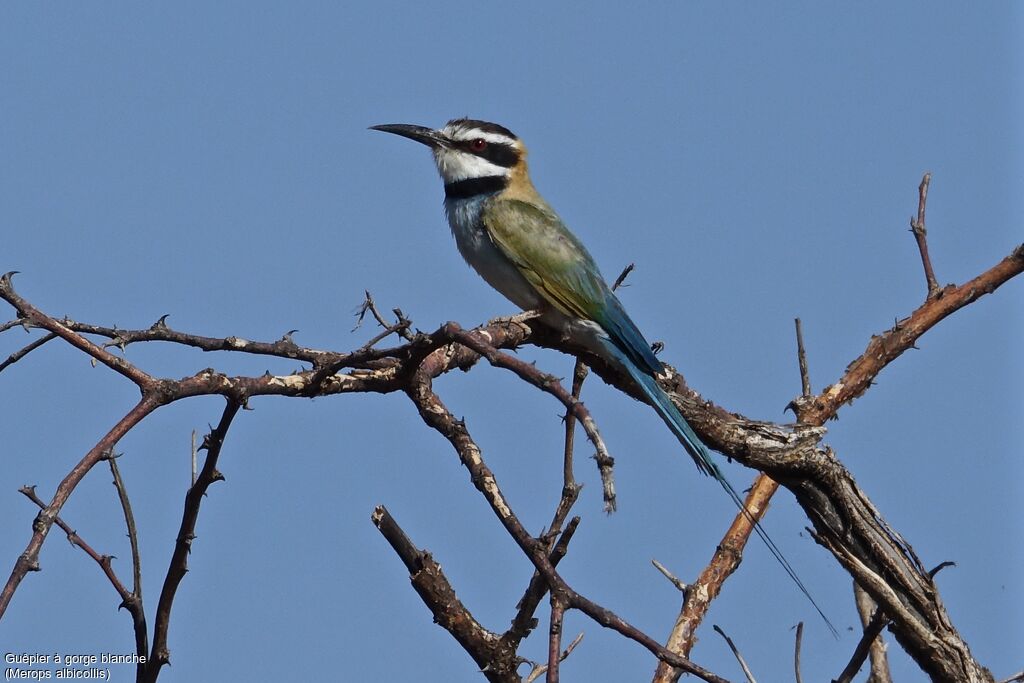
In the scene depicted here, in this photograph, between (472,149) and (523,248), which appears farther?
(472,149)

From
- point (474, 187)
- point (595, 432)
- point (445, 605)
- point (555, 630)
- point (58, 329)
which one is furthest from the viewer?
point (474, 187)

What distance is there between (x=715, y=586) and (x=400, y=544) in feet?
5.04

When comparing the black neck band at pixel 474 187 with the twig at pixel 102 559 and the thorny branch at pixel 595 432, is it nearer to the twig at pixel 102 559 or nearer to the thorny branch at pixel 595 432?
the thorny branch at pixel 595 432

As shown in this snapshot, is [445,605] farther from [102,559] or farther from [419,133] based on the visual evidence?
[419,133]

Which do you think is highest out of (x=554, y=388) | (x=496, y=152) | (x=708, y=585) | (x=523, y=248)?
(x=496, y=152)

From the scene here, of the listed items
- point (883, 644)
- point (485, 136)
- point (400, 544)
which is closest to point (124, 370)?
point (400, 544)

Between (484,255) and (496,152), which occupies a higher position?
(496,152)

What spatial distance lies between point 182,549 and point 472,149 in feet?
11.3

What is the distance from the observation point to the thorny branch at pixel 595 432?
313 centimetres

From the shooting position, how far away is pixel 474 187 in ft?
22.0

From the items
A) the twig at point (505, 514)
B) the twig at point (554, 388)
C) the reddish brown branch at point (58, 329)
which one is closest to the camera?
the twig at point (554, 388)

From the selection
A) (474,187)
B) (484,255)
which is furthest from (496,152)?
(484,255)

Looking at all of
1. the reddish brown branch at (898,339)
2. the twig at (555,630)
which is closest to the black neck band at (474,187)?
the reddish brown branch at (898,339)

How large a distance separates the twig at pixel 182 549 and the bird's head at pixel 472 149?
10.4ft
